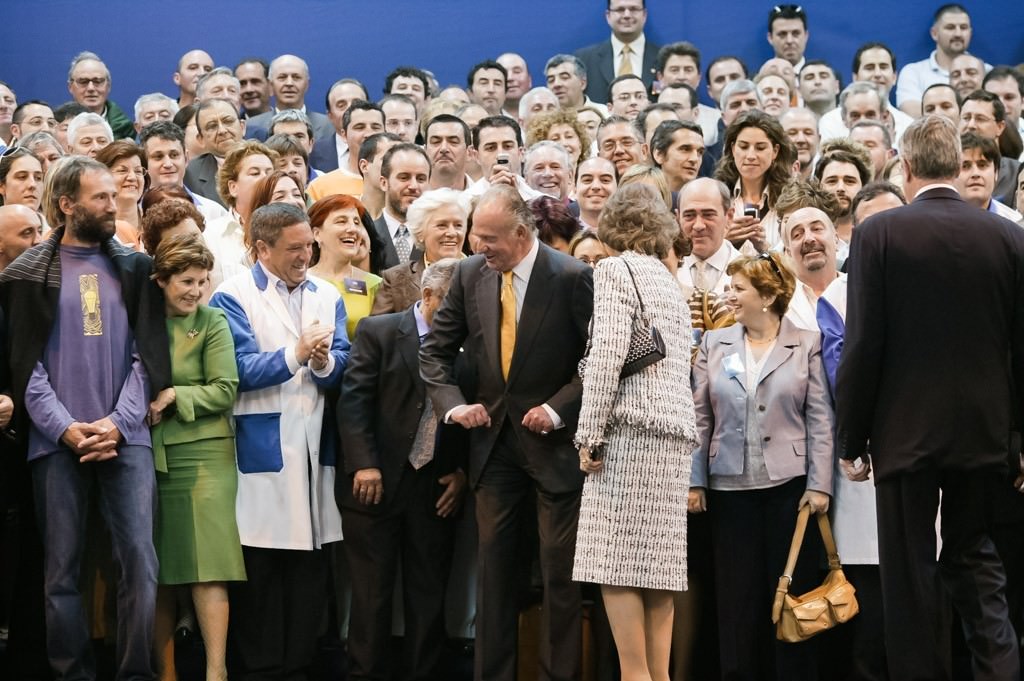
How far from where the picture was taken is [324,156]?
9.62 metres

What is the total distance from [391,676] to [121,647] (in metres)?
1.07

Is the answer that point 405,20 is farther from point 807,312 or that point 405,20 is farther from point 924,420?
point 924,420

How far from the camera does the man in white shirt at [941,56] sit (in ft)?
39.3

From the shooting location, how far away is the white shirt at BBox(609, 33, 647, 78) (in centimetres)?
1186

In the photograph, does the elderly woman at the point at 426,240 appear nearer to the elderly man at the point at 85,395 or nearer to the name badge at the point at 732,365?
the elderly man at the point at 85,395

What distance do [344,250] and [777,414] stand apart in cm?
196

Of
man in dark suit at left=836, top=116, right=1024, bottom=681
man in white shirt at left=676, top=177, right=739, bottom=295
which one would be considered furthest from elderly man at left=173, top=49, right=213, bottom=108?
man in dark suit at left=836, top=116, right=1024, bottom=681

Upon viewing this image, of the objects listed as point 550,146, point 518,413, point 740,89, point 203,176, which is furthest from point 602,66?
point 518,413

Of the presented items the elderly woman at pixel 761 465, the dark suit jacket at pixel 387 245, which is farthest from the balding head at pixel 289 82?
the elderly woman at pixel 761 465

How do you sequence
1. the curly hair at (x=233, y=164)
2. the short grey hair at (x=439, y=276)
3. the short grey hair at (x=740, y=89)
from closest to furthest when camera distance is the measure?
the short grey hair at (x=439, y=276) < the curly hair at (x=233, y=164) < the short grey hair at (x=740, y=89)

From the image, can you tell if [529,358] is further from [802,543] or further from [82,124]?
[82,124]

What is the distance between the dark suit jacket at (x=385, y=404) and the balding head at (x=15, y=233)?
1.43 m

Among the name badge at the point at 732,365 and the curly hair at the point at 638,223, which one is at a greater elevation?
the curly hair at the point at 638,223

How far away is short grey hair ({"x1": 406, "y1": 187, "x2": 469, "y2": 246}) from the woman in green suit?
3.19 feet
